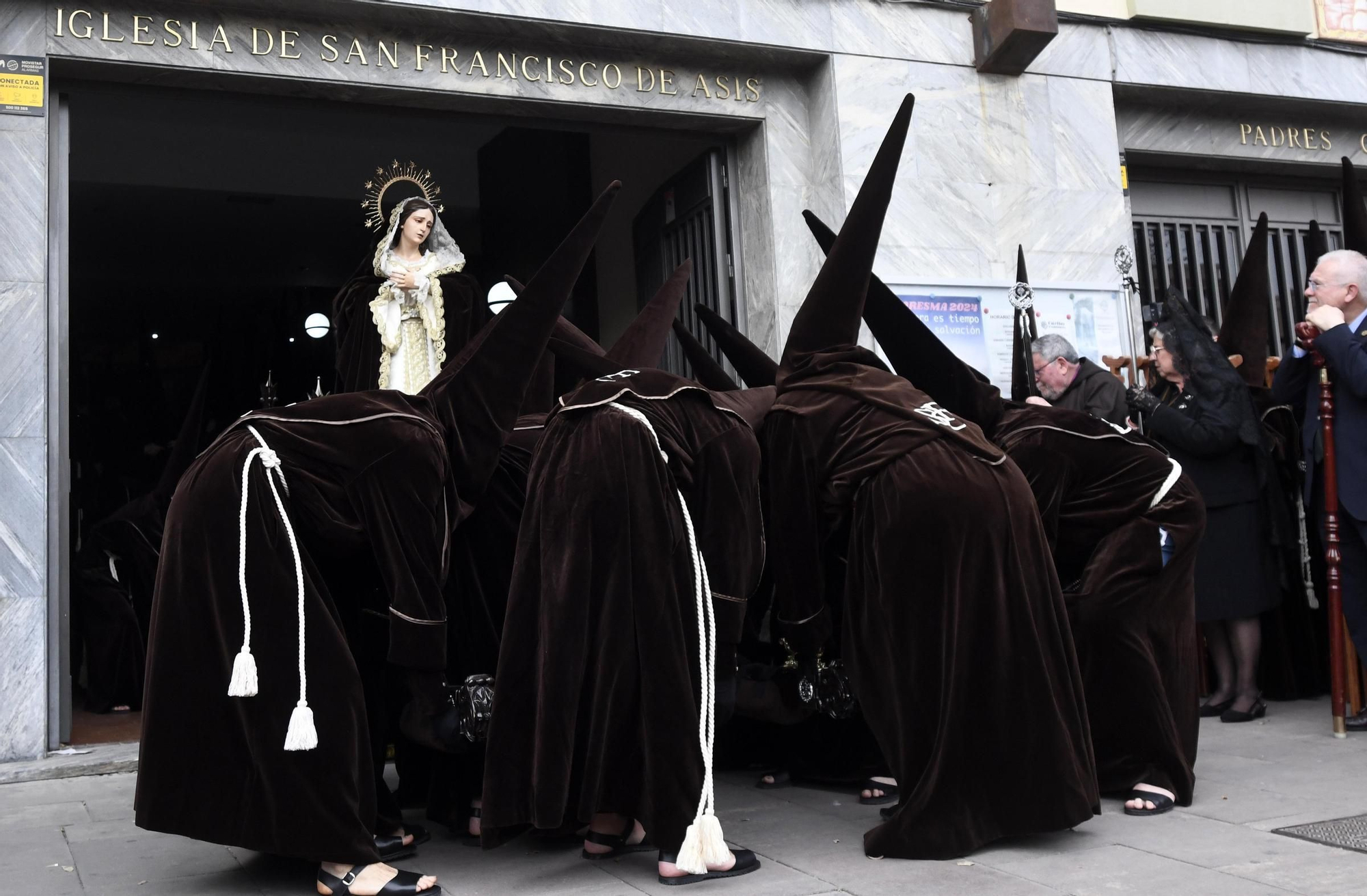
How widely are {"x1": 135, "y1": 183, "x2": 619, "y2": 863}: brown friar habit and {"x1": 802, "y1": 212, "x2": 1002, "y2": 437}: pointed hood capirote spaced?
1902 millimetres

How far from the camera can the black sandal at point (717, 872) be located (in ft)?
13.1

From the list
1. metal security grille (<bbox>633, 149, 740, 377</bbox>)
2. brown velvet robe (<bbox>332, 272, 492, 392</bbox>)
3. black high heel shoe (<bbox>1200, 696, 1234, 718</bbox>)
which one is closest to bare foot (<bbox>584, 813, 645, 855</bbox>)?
brown velvet robe (<bbox>332, 272, 492, 392</bbox>)

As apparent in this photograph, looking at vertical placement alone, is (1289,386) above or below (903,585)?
above

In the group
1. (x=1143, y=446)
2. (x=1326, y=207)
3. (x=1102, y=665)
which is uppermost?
(x=1326, y=207)

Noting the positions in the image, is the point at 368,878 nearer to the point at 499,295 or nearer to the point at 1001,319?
the point at 499,295

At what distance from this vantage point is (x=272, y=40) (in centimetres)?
745

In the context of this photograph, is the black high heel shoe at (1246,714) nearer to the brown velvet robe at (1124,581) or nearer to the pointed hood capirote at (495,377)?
the brown velvet robe at (1124,581)

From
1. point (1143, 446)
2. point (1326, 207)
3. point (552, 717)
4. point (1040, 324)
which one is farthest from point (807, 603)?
point (1326, 207)

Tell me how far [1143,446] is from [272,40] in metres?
5.34

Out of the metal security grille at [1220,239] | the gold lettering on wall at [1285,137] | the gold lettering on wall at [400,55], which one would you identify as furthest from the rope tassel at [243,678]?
the gold lettering on wall at [1285,137]

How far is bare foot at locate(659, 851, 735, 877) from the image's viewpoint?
4.01m

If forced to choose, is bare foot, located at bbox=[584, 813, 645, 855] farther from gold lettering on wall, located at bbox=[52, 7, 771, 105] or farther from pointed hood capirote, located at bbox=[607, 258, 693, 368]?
gold lettering on wall, located at bbox=[52, 7, 771, 105]

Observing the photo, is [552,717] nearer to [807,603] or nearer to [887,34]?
[807,603]

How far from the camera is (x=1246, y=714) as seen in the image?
22.1 ft
